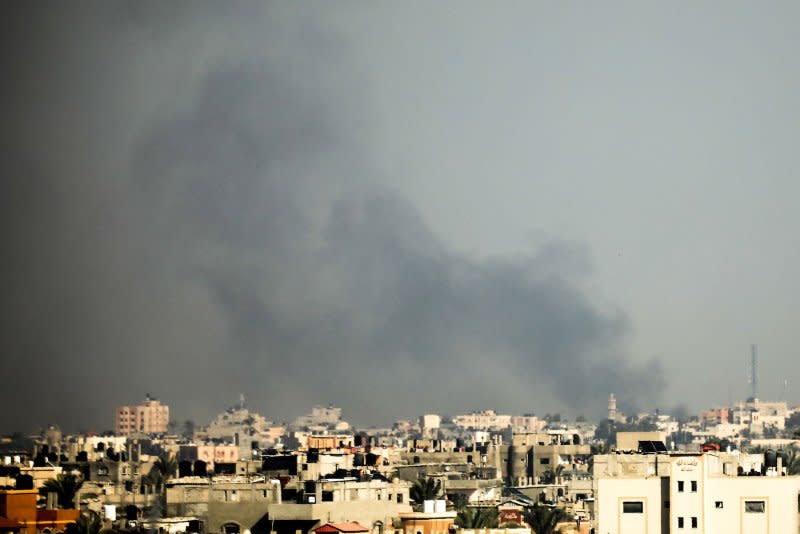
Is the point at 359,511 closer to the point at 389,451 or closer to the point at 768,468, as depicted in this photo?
the point at 768,468

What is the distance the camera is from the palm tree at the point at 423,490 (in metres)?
71.0

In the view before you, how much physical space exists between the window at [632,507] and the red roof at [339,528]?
22.2ft

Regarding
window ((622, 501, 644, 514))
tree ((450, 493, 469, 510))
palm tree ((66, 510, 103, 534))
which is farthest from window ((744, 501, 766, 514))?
tree ((450, 493, 469, 510))

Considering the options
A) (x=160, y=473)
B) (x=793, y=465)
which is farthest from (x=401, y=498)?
(x=160, y=473)

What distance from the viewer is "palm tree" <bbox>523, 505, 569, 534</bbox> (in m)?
60.3

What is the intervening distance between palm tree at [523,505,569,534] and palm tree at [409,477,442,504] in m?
6.16

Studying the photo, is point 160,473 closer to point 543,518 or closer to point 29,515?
point 543,518

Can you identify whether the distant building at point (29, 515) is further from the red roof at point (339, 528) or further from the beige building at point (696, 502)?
the beige building at point (696, 502)

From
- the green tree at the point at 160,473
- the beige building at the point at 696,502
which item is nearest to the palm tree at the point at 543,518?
the beige building at the point at 696,502

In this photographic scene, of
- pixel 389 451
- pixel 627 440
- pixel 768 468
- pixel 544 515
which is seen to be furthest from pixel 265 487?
pixel 389 451

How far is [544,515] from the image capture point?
61.9m

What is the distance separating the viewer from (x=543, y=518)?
61.2 meters

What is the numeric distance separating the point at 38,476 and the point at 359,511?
958 inches

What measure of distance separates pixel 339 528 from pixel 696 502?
8677 mm
